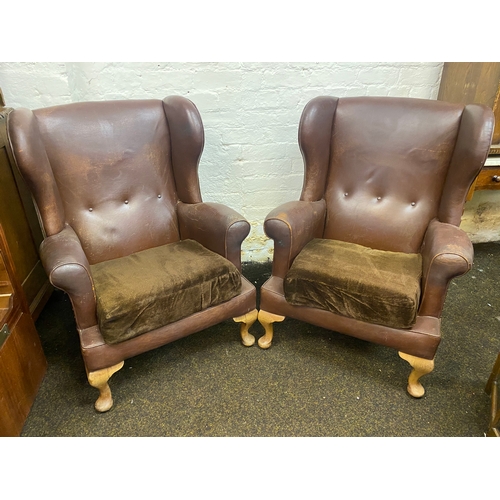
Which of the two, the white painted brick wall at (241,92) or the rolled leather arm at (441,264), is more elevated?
the white painted brick wall at (241,92)

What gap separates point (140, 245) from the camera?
1.77 m

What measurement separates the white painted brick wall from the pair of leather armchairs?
320mm

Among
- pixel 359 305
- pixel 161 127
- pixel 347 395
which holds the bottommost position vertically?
pixel 347 395

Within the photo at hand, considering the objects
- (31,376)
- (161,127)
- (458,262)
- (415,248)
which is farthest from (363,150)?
(31,376)

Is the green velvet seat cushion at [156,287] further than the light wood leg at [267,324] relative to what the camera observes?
No

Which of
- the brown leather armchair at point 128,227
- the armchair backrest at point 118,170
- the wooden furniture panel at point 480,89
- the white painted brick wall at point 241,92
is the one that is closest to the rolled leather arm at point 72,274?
the brown leather armchair at point 128,227

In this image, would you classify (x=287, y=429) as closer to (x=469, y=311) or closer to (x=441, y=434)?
(x=441, y=434)

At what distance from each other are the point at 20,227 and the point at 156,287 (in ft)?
2.71

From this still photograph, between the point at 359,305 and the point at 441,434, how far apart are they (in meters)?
0.54

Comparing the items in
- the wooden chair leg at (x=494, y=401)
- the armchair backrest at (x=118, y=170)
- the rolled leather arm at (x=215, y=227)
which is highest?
the armchair backrest at (x=118, y=170)

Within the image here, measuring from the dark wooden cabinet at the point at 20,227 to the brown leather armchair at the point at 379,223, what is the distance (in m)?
1.09

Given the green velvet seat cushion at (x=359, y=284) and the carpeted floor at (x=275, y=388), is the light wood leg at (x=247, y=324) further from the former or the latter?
the green velvet seat cushion at (x=359, y=284)

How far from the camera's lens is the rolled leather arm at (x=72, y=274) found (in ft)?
4.17

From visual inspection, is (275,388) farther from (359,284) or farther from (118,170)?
(118,170)
